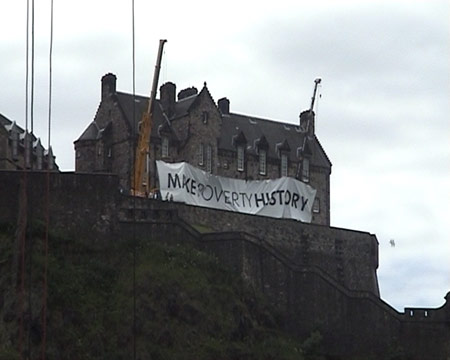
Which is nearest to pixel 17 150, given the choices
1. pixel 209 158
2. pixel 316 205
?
pixel 209 158

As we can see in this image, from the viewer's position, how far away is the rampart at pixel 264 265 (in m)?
72.8

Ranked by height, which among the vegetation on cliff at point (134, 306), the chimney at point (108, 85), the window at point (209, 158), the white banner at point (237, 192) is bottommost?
the vegetation on cliff at point (134, 306)

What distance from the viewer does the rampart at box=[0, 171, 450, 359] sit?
72.8 meters

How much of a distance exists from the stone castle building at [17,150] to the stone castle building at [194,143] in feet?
10.3

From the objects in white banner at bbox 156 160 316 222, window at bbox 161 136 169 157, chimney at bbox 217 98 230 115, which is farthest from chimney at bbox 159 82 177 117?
white banner at bbox 156 160 316 222

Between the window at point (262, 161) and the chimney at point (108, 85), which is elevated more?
the chimney at point (108, 85)

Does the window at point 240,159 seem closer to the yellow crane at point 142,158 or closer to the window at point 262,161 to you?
the window at point 262,161

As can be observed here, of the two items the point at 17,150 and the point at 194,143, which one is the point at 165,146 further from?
the point at 17,150

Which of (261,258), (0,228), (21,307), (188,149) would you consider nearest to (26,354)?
(21,307)

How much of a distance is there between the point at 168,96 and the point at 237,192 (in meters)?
7.29

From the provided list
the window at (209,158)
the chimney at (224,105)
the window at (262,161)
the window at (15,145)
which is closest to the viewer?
the window at (209,158)

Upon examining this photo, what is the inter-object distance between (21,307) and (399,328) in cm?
1898

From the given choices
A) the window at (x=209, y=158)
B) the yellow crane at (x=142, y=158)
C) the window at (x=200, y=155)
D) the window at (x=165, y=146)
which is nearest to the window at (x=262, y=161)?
the window at (x=209, y=158)

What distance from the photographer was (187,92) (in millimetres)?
92312
